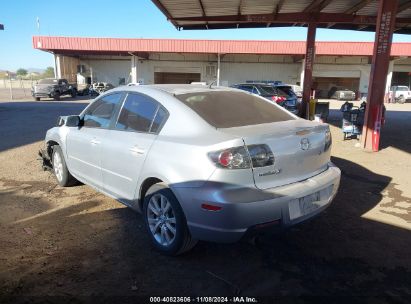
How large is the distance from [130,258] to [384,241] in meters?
2.67

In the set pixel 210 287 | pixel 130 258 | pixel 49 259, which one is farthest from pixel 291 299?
pixel 49 259

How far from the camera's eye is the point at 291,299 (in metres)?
2.85

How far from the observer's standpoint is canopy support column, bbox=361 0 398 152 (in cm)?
841

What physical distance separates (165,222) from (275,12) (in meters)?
12.9

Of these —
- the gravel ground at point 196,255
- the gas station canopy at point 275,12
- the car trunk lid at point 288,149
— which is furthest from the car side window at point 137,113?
the gas station canopy at point 275,12

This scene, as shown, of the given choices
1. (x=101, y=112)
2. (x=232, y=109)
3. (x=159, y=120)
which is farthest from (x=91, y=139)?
(x=232, y=109)

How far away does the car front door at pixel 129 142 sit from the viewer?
365 centimetres

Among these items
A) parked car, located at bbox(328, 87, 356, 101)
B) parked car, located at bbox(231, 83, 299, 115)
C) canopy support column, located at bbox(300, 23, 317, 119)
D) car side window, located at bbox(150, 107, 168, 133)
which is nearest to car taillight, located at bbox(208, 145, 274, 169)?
car side window, located at bbox(150, 107, 168, 133)

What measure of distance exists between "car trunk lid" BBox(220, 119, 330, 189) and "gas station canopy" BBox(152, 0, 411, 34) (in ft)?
32.0

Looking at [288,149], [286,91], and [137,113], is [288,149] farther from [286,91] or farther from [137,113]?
[286,91]

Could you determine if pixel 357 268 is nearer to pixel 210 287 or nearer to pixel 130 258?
pixel 210 287

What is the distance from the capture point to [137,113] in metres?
3.95

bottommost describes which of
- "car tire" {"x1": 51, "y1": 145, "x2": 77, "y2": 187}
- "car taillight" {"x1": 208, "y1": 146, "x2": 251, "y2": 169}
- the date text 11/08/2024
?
the date text 11/08/2024

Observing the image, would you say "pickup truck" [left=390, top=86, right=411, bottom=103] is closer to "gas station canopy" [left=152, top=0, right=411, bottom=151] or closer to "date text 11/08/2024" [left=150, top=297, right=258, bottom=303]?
"gas station canopy" [left=152, top=0, right=411, bottom=151]
